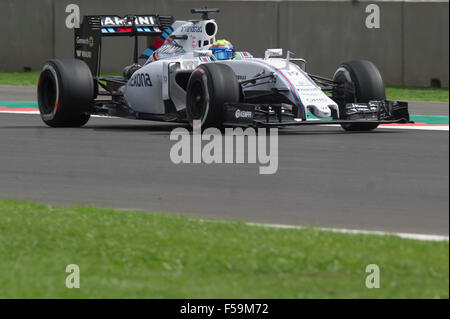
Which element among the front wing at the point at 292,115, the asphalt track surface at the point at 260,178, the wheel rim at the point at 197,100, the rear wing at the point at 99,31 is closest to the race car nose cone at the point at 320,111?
the front wing at the point at 292,115

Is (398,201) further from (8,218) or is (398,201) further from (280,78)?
(280,78)

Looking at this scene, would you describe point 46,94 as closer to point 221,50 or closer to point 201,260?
point 221,50

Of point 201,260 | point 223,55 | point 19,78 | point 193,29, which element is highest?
point 193,29

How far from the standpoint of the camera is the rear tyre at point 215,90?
1478cm

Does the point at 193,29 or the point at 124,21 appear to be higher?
the point at 124,21

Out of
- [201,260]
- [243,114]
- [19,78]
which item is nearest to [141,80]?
[243,114]

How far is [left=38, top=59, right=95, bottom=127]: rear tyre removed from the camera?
54.0ft

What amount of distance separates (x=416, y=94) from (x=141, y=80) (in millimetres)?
8809

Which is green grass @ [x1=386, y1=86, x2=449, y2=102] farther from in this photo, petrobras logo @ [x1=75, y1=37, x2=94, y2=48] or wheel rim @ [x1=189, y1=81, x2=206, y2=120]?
wheel rim @ [x1=189, y1=81, x2=206, y2=120]

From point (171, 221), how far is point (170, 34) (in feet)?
28.3

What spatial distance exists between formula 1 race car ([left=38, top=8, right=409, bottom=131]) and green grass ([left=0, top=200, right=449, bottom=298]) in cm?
603

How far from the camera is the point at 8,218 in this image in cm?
904

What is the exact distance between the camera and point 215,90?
1476cm

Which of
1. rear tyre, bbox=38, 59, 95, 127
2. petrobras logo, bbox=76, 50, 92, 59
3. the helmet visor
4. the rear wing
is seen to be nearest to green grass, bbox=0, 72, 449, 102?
the rear wing
